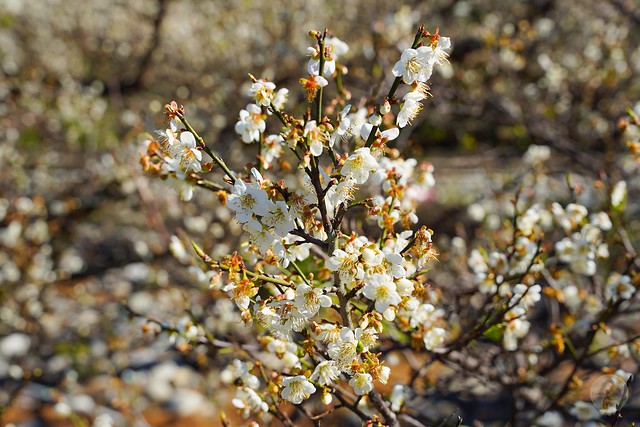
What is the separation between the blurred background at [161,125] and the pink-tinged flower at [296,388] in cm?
195

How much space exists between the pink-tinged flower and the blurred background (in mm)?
1950

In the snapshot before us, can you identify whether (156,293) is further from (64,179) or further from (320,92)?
(320,92)

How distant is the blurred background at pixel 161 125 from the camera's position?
493 centimetres

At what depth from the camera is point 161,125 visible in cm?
390

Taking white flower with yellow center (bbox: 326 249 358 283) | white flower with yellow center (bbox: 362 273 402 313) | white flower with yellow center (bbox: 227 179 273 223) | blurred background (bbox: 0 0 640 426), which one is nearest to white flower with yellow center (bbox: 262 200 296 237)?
white flower with yellow center (bbox: 227 179 273 223)

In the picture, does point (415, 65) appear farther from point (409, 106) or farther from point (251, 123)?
point (251, 123)

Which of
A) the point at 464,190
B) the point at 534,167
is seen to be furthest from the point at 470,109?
the point at 464,190

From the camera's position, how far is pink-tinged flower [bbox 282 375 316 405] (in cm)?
143

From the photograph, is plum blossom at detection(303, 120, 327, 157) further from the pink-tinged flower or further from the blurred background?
the blurred background

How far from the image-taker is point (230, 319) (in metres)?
3.19

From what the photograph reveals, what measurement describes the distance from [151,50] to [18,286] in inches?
121

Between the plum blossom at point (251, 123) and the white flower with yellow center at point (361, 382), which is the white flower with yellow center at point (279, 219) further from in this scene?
the white flower with yellow center at point (361, 382)

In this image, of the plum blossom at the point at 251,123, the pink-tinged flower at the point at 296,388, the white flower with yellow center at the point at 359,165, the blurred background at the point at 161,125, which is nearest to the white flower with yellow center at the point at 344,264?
the white flower with yellow center at the point at 359,165

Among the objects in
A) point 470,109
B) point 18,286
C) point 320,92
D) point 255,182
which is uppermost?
point 470,109
